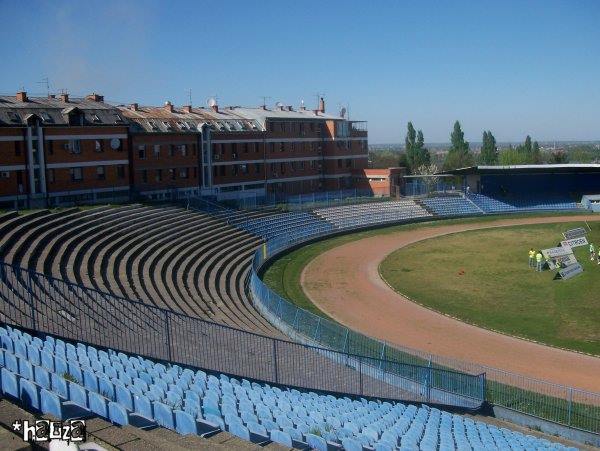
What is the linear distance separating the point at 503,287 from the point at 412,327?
31.3 feet

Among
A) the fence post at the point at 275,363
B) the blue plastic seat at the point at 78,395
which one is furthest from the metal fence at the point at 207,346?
the blue plastic seat at the point at 78,395

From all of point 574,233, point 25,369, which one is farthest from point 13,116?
point 574,233

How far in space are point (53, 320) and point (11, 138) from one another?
82.5ft

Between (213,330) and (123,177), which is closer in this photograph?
(213,330)

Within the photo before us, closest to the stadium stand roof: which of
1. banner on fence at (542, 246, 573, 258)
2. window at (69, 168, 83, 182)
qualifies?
banner on fence at (542, 246, 573, 258)

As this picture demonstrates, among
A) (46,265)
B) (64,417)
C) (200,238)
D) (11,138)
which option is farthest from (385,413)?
(11,138)

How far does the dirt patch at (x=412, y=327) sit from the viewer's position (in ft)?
78.7

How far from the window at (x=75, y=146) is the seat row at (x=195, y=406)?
97.1 feet

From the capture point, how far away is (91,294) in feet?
64.7

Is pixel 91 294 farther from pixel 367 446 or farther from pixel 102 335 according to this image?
pixel 367 446

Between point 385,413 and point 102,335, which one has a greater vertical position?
point 102,335

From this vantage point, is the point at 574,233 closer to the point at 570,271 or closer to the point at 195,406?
the point at 570,271

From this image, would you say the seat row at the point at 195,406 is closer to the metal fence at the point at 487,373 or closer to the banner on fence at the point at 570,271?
the metal fence at the point at 487,373

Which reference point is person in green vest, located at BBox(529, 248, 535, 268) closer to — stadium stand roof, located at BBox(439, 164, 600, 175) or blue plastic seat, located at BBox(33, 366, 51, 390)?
stadium stand roof, located at BBox(439, 164, 600, 175)
